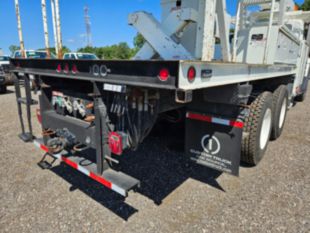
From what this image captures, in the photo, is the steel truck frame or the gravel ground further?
the gravel ground

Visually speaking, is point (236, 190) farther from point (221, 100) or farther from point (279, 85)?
point (279, 85)

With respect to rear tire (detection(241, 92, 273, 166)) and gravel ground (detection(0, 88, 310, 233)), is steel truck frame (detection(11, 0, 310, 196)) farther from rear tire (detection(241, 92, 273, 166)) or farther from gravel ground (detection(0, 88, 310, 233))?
gravel ground (detection(0, 88, 310, 233))

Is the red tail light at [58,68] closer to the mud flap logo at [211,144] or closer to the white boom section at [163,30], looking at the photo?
the white boom section at [163,30]

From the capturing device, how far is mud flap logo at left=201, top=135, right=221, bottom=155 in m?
2.34

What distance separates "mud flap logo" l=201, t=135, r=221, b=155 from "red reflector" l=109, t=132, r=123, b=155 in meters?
0.97

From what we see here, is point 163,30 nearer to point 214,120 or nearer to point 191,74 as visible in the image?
point 214,120

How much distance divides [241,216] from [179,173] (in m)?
1.01

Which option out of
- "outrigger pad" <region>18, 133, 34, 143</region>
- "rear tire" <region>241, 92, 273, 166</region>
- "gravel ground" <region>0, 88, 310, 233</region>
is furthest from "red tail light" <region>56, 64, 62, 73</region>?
"rear tire" <region>241, 92, 273, 166</region>

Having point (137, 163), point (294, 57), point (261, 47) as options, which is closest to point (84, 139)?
point (137, 163)

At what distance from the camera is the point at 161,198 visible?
98.6 inches

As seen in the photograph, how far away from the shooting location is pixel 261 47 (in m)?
3.55

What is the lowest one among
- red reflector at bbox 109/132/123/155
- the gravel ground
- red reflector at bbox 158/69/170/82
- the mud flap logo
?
the gravel ground

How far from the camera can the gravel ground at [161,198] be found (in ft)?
6.83

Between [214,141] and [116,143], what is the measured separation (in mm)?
1068
